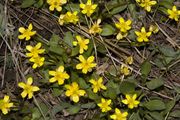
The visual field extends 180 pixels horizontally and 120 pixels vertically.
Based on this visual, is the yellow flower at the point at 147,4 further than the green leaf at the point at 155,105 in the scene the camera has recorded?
Yes

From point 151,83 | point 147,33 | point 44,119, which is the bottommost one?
point 44,119

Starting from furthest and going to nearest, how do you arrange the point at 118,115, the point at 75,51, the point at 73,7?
the point at 73,7, the point at 75,51, the point at 118,115

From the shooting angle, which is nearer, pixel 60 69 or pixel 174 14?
pixel 60 69

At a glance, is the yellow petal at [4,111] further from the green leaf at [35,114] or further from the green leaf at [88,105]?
the green leaf at [88,105]

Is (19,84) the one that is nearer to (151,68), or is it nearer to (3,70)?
(3,70)

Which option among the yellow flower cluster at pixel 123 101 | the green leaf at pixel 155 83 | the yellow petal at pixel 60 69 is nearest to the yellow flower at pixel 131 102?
the yellow flower cluster at pixel 123 101

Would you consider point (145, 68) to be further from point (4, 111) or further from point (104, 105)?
point (4, 111)

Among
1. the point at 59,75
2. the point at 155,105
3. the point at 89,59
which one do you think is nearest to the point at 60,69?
the point at 59,75

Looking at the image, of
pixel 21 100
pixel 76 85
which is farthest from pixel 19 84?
pixel 76 85
